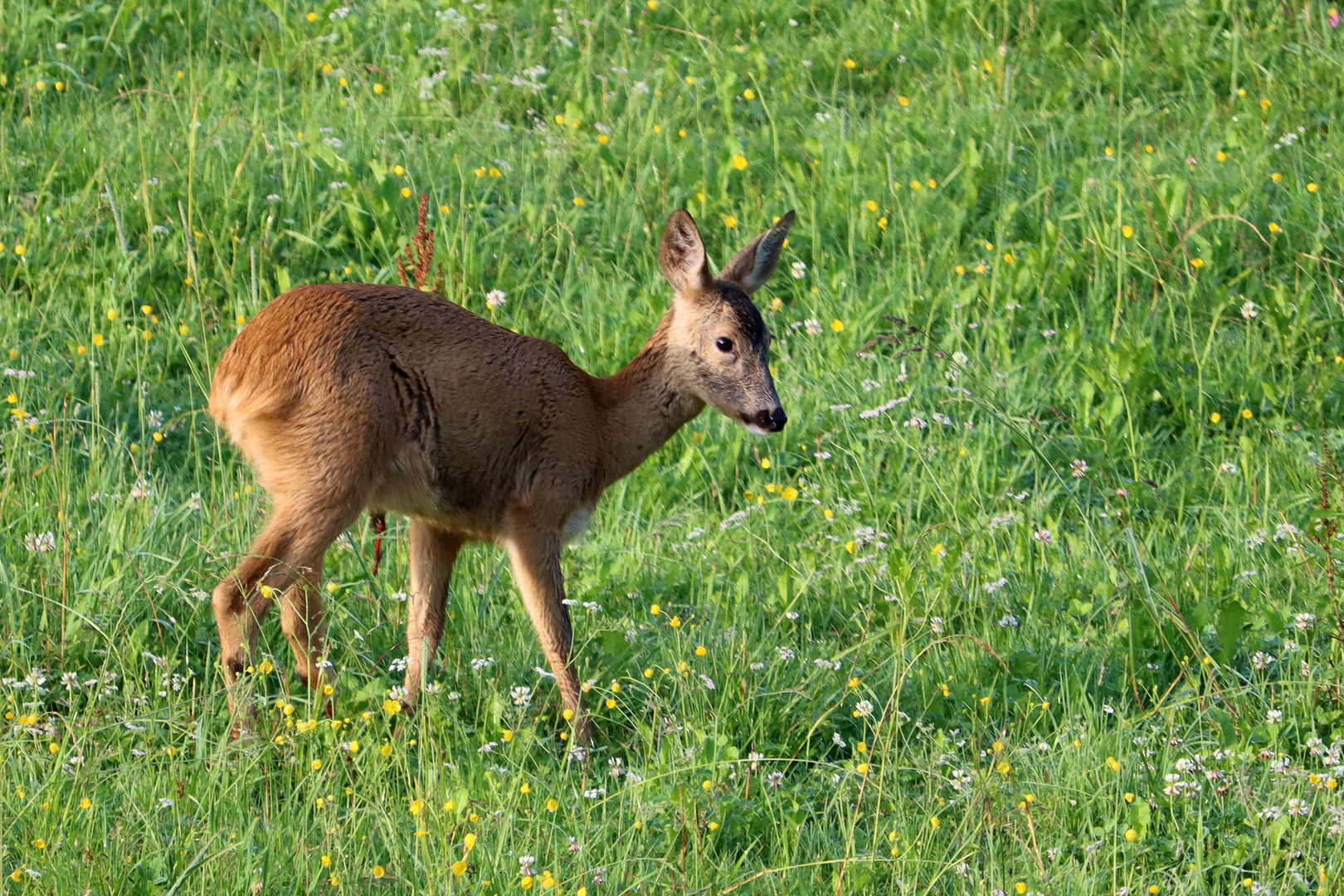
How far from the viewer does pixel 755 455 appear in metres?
6.41

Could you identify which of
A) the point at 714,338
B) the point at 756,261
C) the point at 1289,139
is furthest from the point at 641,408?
the point at 1289,139

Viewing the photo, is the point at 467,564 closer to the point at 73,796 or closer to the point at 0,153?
the point at 73,796

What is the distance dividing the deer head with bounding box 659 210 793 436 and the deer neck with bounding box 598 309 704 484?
0.04 metres

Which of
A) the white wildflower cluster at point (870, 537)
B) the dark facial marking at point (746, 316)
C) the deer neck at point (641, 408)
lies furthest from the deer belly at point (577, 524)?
the white wildflower cluster at point (870, 537)

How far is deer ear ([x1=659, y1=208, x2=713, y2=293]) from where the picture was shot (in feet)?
17.9

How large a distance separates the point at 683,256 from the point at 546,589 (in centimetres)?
130

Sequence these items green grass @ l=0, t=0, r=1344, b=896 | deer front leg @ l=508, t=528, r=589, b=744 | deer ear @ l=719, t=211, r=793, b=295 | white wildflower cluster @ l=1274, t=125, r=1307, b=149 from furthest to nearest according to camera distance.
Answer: white wildflower cluster @ l=1274, t=125, r=1307, b=149
deer ear @ l=719, t=211, r=793, b=295
deer front leg @ l=508, t=528, r=589, b=744
green grass @ l=0, t=0, r=1344, b=896

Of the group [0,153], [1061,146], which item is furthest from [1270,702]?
[0,153]

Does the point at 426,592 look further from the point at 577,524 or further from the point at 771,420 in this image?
the point at 771,420

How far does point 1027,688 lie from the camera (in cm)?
488

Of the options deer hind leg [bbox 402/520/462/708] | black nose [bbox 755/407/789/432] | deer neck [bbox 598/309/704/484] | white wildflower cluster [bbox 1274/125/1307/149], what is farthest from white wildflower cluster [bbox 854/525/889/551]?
white wildflower cluster [bbox 1274/125/1307/149]

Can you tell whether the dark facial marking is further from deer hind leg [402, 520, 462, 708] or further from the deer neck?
deer hind leg [402, 520, 462, 708]

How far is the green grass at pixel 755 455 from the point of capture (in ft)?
13.1

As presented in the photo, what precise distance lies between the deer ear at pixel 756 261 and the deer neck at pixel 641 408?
385 mm
